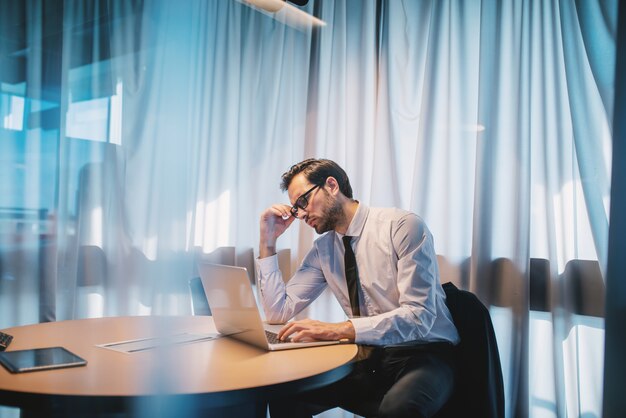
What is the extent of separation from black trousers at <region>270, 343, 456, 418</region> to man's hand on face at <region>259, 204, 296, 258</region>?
0.58m

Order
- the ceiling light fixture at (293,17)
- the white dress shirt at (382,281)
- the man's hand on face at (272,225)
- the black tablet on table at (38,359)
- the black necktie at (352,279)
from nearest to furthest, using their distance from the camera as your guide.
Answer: the black tablet on table at (38,359)
the white dress shirt at (382,281)
the black necktie at (352,279)
the man's hand on face at (272,225)
the ceiling light fixture at (293,17)

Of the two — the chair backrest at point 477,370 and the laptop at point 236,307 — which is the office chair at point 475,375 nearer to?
the chair backrest at point 477,370

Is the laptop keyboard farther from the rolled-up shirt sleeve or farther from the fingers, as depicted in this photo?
the rolled-up shirt sleeve

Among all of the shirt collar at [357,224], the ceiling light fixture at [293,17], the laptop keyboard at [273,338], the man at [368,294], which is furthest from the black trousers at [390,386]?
the ceiling light fixture at [293,17]

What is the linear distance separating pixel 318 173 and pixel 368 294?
50 centimetres

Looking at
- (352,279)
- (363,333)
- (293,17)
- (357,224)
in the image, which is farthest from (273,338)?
(293,17)

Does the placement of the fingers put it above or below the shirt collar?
below

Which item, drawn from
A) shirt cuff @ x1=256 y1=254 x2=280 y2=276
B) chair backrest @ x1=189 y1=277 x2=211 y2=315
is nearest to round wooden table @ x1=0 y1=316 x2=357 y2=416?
shirt cuff @ x1=256 y1=254 x2=280 y2=276

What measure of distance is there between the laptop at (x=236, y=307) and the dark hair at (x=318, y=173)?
60 centimetres

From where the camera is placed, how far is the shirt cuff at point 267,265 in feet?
6.35

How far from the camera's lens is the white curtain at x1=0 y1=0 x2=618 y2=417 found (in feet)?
6.16

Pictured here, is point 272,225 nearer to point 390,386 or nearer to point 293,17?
point 390,386

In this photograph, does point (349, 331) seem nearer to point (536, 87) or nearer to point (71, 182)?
point (71, 182)

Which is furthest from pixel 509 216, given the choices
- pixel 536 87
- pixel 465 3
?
pixel 465 3
